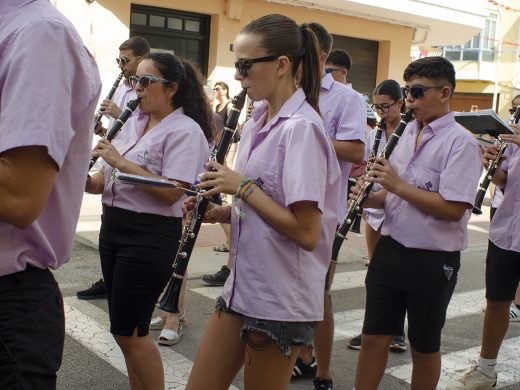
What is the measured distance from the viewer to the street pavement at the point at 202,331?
4.34 m

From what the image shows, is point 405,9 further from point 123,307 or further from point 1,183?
point 1,183

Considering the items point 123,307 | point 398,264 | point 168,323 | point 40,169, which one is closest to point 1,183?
point 40,169

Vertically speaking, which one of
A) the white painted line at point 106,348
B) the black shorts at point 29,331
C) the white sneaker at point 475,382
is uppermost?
the black shorts at point 29,331

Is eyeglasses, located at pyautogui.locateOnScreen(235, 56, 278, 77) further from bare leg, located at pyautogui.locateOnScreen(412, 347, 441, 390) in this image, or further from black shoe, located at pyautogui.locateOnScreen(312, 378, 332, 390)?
black shoe, located at pyautogui.locateOnScreen(312, 378, 332, 390)

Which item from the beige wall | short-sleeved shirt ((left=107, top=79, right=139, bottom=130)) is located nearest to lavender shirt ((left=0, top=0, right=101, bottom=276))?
short-sleeved shirt ((left=107, top=79, right=139, bottom=130))

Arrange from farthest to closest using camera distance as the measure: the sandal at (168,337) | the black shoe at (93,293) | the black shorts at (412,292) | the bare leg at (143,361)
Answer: the black shoe at (93,293) < the sandal at (168,337) < the black shorts at (412,292) < the bare leg at (143,361)

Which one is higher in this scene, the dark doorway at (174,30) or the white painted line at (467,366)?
the dark doorway at (174,30)

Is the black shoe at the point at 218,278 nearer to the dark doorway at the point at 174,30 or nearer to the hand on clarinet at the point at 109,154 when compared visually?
the hand on clarinet at the point at 109,154

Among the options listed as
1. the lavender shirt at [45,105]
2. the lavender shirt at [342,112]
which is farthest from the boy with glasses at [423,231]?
the lavender shirt at [45,105]

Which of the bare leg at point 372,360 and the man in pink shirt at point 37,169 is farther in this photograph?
the bare leg at point 372,360

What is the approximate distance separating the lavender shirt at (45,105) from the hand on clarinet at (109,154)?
1.53 metres

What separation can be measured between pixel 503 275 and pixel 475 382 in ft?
2.34

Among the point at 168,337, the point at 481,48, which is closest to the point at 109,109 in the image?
the point at 168,337

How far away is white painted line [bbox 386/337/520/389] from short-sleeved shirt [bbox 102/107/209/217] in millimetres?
2121
